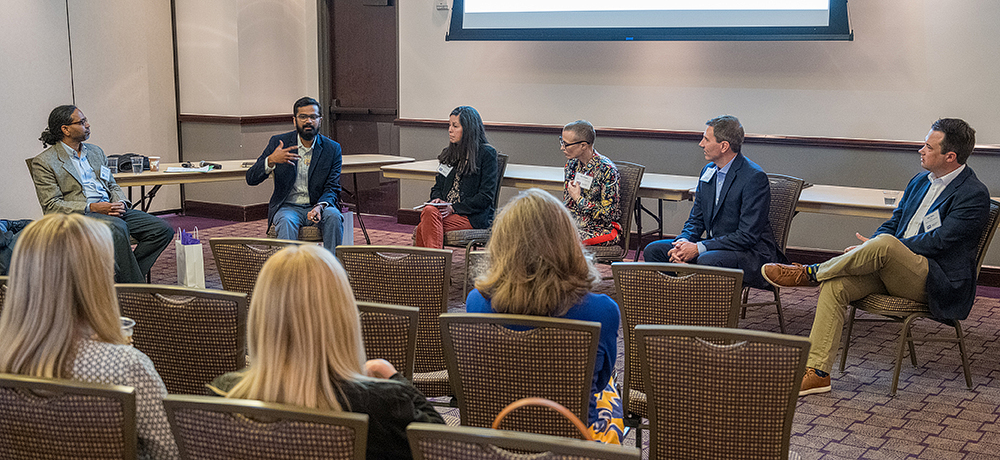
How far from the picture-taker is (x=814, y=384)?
3.66 meters

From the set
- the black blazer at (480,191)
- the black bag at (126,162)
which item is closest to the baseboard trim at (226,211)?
the black bag at (126,162)

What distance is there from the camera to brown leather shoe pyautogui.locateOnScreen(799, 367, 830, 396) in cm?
365

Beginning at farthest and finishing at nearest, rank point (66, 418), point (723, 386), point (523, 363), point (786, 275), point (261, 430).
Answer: point (786, 275), point (523, 363), point (723, 386), point (66, 418), point (261, 430)

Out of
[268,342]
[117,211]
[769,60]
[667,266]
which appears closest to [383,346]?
[268,342]

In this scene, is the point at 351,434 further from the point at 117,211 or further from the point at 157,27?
the point at 157,27

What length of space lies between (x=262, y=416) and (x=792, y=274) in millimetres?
3102

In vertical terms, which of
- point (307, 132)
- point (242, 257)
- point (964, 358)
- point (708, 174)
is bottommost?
point (964, 358)

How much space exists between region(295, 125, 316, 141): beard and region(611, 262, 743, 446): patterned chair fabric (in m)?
3.05

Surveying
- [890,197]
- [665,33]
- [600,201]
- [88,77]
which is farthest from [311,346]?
[88,77]

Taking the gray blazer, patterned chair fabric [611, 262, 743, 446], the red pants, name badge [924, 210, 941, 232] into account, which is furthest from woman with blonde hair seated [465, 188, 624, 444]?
the gray blazer

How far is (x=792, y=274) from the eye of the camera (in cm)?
395

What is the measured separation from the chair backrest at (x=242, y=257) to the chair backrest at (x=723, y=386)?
58.0 inches

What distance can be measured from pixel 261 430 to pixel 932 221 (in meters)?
3.38

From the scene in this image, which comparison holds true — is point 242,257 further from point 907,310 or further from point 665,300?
point 907,310
